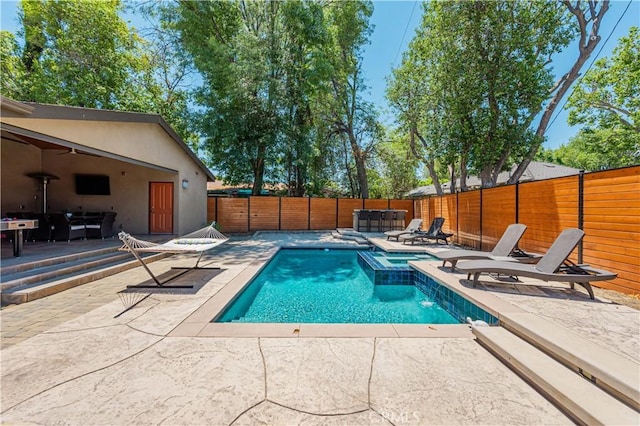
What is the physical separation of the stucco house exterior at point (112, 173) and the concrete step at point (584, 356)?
8.25 meters

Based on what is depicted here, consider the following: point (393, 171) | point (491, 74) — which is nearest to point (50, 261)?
point (491, 74)

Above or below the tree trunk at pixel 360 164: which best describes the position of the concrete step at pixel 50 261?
below

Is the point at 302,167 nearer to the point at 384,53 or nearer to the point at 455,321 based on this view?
the point at 384,53

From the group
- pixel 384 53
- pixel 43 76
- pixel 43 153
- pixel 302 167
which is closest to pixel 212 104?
pixel 302 167

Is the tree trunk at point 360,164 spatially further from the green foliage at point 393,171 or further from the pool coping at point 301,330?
the pool coping at point 301,330

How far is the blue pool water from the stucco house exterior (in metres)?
4.98

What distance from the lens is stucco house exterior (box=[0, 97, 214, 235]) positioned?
20.8ft

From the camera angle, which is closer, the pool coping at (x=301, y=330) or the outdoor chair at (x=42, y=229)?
the pool coping at (x=301, y=330)

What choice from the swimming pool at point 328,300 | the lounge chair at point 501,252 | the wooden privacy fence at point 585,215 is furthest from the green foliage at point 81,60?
the wooden privacy fence at point 585,215

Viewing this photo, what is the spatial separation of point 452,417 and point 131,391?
2.35m

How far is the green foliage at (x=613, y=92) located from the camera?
13180 millimetres

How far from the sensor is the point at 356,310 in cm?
449

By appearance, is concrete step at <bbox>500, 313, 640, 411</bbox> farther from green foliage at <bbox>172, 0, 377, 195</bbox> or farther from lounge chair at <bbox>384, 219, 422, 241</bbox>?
green foliage at <bbox>172, 0, 377, 195</bbox>

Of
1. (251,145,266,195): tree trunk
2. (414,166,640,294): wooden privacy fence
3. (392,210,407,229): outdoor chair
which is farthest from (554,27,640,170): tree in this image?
(251,145,266,195): tree trunk
